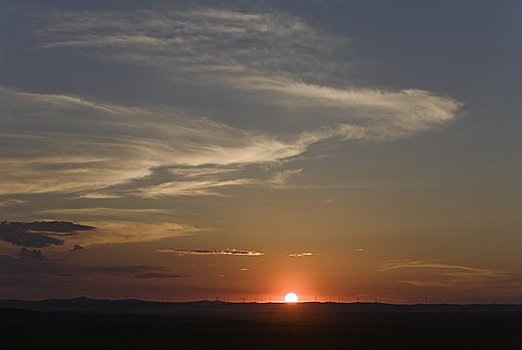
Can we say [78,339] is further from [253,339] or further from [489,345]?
[489,345]

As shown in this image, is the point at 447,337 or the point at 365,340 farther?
the point at 447,337

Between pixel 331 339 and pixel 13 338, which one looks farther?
pixel 331 339

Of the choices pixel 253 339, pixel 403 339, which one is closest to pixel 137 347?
pixel 253 339

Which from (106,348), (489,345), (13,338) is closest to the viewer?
(106,348)

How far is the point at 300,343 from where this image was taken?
79562mm

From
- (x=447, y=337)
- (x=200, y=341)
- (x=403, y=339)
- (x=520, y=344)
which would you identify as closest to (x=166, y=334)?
(x=200, y=341)

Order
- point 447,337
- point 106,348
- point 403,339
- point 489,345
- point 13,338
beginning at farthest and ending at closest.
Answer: point 447,337, point 403,339, point 489,345, point 13,338, point 106,348

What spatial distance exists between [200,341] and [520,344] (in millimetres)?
35724

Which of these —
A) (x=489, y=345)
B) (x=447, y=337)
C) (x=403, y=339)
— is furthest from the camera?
(x=447, y=337)

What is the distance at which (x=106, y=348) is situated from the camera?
6994 cm

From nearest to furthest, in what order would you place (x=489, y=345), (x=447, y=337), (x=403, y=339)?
1. (x=489, y=345)
2. (x=403, y=339)
3. (x=447, y=337)

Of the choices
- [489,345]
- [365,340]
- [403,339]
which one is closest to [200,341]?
[365,340]

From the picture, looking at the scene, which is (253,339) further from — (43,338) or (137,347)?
(43,338)

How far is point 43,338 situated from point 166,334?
1831 cm
